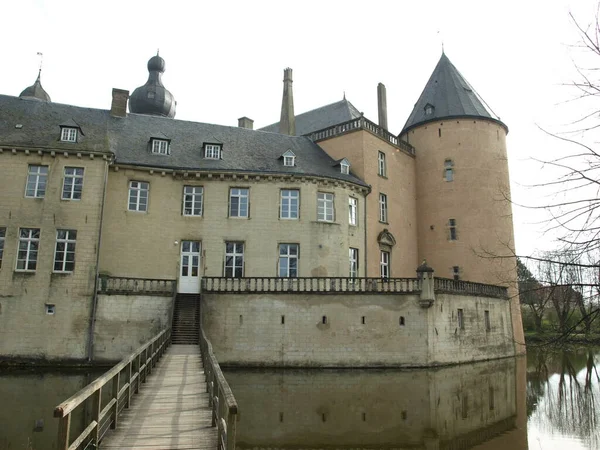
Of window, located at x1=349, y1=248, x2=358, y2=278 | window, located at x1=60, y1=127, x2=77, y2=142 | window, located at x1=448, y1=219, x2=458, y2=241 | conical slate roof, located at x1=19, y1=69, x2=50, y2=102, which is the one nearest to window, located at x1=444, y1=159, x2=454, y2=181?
window, located at x1=448, y1=219, x2=458, y2=241

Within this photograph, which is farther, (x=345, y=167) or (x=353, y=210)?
(x=345, y=167)

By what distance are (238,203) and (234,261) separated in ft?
8.96

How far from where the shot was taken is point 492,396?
1625 cm

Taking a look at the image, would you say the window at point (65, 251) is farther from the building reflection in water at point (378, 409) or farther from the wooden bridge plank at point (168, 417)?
the wooden bridge plank at point (168, 417)

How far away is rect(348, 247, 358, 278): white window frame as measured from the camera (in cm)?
2478

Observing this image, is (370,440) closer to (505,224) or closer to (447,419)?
(447,419)

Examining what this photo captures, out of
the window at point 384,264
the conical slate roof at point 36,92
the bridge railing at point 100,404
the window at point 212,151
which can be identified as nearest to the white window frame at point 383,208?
the window at point 384,264

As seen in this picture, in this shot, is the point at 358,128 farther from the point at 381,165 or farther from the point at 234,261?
the point at 234,261

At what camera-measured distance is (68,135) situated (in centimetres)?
2145

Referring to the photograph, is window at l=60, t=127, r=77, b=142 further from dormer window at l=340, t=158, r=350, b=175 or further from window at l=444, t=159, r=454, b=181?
window at l=444, t=159, r=454, b=181

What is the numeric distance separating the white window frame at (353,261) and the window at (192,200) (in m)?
7.53

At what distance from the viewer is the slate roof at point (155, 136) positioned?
21.6 meters

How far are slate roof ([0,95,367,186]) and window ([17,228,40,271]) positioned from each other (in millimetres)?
3490

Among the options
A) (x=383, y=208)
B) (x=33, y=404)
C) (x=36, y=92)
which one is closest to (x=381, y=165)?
(x=383, y=208)
